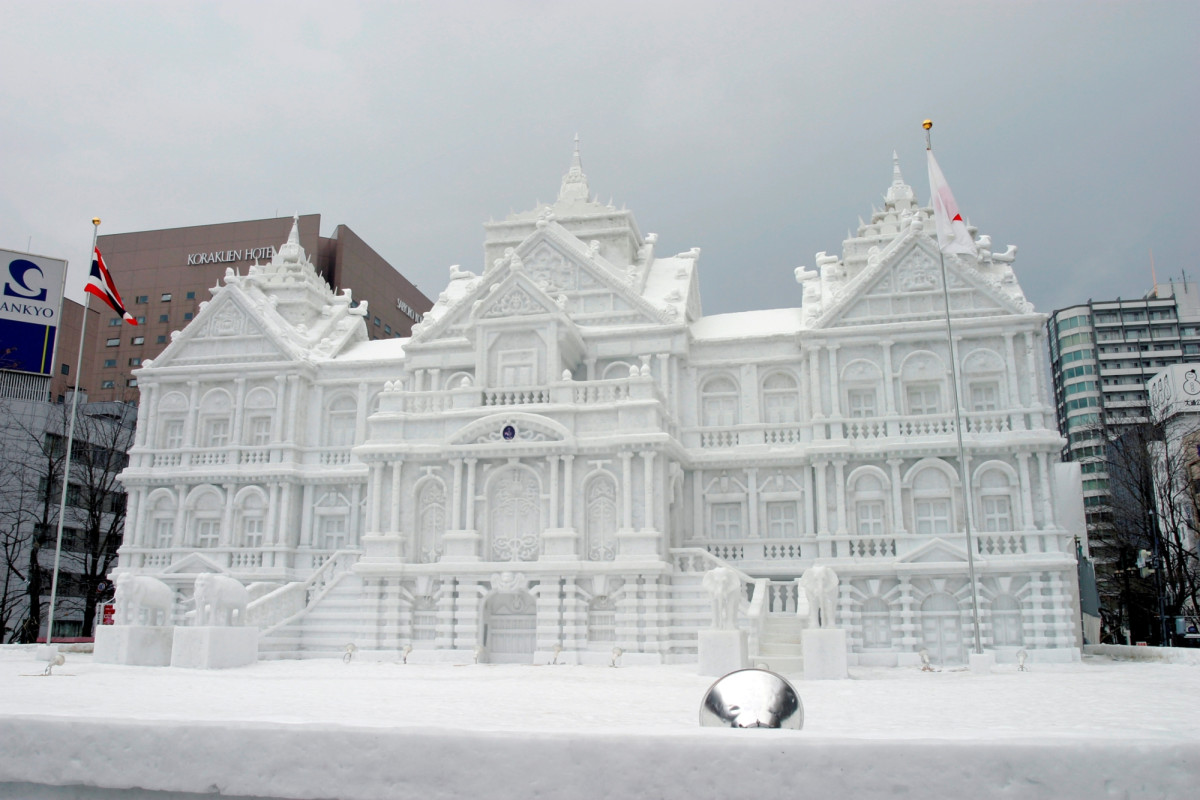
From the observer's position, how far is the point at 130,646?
24625mm

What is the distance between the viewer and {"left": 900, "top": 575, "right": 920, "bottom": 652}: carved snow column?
30.5 m

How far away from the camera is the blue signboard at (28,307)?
118 ft

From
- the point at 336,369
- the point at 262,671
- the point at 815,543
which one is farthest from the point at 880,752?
the point at 336,369

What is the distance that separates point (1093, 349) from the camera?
105 metres

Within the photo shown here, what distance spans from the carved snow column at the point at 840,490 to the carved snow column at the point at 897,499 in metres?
1.58

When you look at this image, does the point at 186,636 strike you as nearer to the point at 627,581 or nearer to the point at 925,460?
the point at 627,581

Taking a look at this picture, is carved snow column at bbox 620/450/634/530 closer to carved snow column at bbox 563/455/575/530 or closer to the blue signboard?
carved snow column at bbox 563/455/575/530

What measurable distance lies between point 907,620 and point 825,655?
1004 centimetres

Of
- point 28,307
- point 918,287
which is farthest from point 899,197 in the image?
point 28,307

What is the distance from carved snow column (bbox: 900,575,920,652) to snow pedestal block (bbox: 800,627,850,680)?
9447mm

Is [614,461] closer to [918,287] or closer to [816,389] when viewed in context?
[816,389]

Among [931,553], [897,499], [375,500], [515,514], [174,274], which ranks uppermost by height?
[174,274]

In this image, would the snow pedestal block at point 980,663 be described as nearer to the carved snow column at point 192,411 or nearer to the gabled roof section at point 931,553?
the gabled roof section at point 931,553

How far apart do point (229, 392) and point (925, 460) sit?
1071 inches
